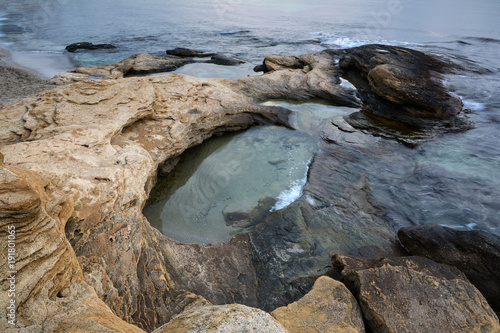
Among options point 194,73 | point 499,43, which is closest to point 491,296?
point 194,73

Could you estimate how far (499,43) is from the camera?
17312 mm

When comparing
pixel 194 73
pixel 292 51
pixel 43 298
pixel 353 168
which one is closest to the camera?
pixel 43 298

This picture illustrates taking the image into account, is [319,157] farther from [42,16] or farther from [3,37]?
[42,16]

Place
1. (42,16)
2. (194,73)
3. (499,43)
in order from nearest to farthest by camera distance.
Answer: (194,73) → (499,43) → (42,16)

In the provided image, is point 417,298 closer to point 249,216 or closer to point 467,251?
point 467,251

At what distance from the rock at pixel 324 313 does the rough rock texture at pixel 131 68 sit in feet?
32.0

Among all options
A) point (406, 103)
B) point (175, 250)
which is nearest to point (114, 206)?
point (175, 250)

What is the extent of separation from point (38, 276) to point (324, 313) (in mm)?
2492

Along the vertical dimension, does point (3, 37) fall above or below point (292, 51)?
below

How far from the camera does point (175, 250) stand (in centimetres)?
399

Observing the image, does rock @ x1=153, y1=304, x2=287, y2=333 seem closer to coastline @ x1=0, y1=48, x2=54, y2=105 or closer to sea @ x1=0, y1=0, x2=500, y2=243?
sea @ x1=0, y1=0, x2=500, y2=243

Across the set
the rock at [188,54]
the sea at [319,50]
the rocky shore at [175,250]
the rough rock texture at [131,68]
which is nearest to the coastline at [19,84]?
the rough rock texture at [131,68]

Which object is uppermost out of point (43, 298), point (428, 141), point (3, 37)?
point (43, 298)

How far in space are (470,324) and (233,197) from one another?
361cm
